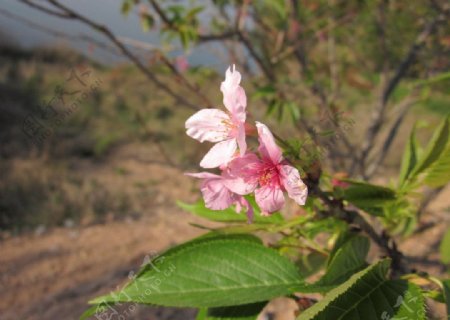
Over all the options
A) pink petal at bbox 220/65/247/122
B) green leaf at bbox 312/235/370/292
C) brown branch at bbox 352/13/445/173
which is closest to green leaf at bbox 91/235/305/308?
green leaf at bbox 312/235/370/292

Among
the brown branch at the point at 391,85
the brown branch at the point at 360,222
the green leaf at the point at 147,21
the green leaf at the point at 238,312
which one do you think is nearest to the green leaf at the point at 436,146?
the brown branch at the point at 360,222

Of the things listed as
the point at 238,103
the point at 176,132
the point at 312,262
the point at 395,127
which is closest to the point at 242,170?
the point at 238,103

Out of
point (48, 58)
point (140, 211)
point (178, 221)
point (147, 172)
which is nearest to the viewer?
point (178, 221)

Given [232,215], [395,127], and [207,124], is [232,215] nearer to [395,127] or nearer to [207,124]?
[207,124]

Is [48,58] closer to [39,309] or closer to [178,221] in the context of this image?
[178,221]

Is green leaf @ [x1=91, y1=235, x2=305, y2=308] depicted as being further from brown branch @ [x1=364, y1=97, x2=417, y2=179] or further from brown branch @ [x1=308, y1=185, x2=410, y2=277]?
brown branch @ [x1=364, y1=97, x2=417, y2=179]

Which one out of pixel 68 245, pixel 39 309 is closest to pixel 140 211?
pixel 68 245

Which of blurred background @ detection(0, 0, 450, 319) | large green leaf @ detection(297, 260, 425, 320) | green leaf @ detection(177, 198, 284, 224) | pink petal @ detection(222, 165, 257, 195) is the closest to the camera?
large green leaf @ detection(297, 260, 425, 320)
